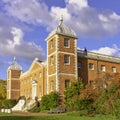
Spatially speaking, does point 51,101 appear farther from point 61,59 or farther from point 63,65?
point 61,59

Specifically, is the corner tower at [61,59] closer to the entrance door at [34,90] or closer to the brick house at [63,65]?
the brick house at [63,65]

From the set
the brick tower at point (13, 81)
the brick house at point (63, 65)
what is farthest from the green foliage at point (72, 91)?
the brick tower at point (13, 81)

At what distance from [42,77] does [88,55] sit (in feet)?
28.1

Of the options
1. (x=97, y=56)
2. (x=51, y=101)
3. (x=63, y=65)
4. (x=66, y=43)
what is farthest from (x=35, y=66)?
(x=51, y=101)

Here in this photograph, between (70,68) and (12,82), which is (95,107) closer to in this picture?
(70,68)

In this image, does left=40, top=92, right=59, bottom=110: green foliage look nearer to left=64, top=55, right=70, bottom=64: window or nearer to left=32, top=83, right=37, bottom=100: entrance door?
left=64, top=55, right=70, bottom=64: window

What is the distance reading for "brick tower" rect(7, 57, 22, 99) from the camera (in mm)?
66562

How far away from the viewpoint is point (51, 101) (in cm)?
4112

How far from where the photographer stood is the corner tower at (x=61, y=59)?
141 ft

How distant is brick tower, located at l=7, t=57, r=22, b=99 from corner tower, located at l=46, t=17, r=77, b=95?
2331cm

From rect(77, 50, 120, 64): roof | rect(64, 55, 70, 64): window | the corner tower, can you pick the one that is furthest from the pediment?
rect(64, 55, 70, 64): window

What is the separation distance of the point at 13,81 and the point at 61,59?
26.6 m

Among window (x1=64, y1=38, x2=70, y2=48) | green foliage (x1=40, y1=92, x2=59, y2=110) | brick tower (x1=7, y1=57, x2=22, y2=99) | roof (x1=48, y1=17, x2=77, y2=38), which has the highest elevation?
roof (x1=48, y1=17, x2=77, y2=38)

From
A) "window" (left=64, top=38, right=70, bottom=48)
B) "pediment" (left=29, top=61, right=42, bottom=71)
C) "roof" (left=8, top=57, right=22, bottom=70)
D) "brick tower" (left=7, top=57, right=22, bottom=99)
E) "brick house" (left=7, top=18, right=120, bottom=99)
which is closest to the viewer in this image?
"brick house" (left=7, top=18, right=120, bottom=99)
